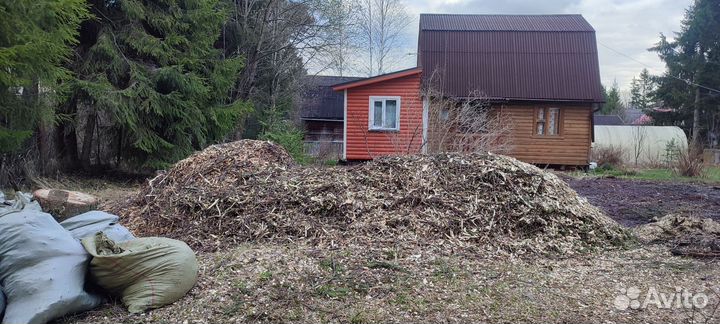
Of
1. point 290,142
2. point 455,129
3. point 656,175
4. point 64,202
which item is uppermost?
point 455,129

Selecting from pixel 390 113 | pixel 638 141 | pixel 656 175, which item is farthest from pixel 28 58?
pixel 638 141

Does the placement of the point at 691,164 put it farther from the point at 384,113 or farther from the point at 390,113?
the point at 384,113

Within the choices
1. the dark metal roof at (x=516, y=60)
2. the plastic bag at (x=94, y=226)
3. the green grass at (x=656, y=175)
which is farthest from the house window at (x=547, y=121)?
the plastic bag at (x=94, y=226)

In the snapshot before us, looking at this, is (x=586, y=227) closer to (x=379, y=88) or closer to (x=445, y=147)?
(x=445, y=147)

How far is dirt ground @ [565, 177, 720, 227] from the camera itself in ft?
22.9

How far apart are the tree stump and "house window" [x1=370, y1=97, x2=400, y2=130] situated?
9803 millimetres

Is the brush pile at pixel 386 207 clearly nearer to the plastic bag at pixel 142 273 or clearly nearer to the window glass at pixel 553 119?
the plastic bag at pixel 142 273

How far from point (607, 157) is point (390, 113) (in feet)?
26.6

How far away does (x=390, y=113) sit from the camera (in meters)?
15.5

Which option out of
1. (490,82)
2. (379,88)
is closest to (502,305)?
(379,88)

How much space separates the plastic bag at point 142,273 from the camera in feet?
10.4

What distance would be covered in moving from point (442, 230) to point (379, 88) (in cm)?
1112

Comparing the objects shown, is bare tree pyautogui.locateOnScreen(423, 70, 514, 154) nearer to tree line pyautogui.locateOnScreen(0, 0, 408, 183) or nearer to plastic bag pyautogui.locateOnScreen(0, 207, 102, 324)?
tree line pyautogui.locateOnScreen(0, 0, 408, 183)

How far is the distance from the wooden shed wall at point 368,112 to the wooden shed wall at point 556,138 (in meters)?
3.15
